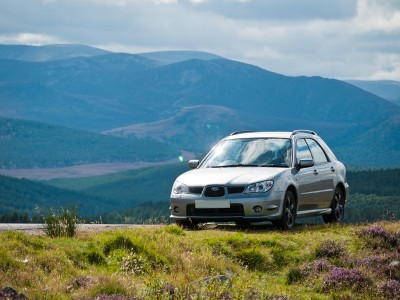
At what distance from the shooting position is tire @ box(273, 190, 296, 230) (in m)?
15.1

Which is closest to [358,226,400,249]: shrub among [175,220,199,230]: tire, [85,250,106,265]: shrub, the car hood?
the car hood

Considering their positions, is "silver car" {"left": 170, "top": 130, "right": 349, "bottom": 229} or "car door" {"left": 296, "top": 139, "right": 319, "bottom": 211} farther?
"car door" {"left": 296, "top": 139, "right": 319, "bottom": 211}

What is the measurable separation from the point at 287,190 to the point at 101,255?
519cm

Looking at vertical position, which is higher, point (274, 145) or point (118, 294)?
point (274, 145)

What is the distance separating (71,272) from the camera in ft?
33.1

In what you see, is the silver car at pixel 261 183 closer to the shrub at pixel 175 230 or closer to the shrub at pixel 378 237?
the shrub at pixel 175 230

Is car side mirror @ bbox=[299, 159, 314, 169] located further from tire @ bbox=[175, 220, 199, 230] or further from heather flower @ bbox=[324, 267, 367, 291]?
heather flower @ bbox=[324, 267, 367, 291]

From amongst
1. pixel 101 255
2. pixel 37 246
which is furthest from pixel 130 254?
pixel 37 246

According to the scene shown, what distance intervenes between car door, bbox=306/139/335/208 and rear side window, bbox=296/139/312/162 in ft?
0.70

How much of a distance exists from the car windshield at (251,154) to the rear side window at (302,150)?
0.89 ft

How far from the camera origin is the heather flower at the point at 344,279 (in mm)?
10680

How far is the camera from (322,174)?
54.8 feet

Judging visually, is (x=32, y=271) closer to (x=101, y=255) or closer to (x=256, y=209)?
(x=101, y=255)

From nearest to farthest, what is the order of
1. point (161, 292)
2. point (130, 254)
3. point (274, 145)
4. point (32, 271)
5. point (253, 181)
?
1. point (161, 292)
2. point (32, 271)
3. point (130, 254)
4. point (253, 181)
5. point (274, 145)
